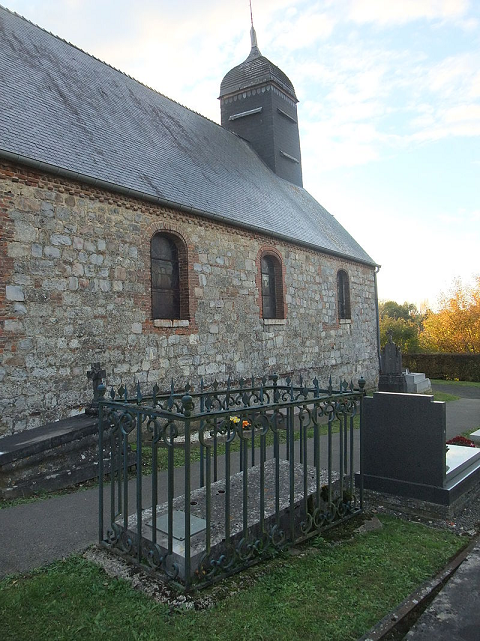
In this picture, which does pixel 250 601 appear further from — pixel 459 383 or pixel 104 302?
pixel 459 383

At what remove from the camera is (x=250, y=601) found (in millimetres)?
2807

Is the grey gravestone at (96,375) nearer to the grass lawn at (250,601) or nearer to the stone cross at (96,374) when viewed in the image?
the stone cross at (96,374)

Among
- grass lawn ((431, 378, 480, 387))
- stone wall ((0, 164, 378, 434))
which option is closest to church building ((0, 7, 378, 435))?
stone wall ((0, 164, 378, 434))

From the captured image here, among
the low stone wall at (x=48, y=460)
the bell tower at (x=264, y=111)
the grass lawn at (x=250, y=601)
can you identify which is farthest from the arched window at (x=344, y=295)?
the grass lawn at (x=250, y=601)

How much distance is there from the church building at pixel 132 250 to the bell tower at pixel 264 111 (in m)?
1.91

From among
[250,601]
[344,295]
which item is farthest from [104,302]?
[344,295]

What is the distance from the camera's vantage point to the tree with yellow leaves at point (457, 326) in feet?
84.8

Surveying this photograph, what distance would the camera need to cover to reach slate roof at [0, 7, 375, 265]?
26.0 ft

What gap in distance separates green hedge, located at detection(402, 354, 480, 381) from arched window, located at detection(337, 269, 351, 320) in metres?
9.45

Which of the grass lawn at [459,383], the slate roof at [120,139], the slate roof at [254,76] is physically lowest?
the grass lawn at [459,383]

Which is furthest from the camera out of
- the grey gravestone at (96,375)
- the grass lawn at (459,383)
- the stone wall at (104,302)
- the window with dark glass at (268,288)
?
the grass lawn at (459,383)

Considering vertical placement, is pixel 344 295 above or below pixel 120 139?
below

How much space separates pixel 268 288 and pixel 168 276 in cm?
363

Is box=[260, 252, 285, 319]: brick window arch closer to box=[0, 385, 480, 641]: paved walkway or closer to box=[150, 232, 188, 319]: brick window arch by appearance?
box=[150, 232, 188, 319]: brick window arch
